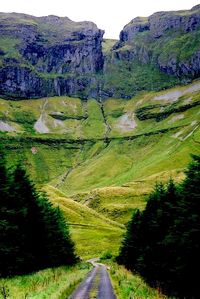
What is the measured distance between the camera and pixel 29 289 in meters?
25.6

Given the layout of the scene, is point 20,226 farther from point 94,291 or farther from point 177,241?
point 177,241

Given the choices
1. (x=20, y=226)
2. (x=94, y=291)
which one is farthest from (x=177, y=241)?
(x=20, y=226)

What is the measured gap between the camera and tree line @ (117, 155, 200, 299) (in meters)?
28.1

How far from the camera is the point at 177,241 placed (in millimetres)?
31281

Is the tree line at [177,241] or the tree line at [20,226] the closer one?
the tree line at [177,241]

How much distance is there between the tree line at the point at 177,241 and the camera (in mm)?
28109

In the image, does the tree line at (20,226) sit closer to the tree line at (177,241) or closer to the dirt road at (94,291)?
the dirt road at (94,291)

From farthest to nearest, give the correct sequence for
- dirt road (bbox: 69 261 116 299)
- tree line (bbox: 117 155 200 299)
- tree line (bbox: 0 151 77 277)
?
tree line (bbox: 0 151 77 277) < tree line (bbox: 117 155 200 299) < dirt road (bbox: 69 261 116 299)

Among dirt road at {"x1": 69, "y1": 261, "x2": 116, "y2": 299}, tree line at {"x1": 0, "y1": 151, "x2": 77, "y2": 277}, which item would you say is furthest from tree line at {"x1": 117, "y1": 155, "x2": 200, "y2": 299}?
tree line at {"x1": 0, "y1": 151, "x2": 77, "y2": 277}

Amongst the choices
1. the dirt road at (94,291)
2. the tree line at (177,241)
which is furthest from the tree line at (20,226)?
the tree line at (177,241)

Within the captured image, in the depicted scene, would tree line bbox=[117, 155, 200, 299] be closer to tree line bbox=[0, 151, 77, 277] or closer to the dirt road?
the dirt road

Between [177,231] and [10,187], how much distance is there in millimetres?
13648

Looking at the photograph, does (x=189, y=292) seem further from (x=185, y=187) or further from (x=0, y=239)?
(x=0, y=239)

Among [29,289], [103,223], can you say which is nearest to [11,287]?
[29,289]
